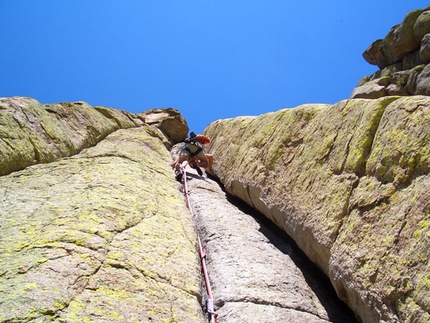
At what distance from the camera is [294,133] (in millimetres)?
11555

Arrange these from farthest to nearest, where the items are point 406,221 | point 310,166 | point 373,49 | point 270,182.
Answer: point 373,49 → point 270,182 → point 310,166 → point 406,221

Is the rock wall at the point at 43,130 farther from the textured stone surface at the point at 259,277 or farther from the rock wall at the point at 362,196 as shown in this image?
the rock wall at the point at 362,196

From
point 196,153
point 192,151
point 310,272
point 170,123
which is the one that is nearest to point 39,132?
point 192,151

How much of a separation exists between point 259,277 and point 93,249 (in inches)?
150

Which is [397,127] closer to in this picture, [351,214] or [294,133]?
[351,214]

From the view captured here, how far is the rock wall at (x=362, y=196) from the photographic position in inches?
219

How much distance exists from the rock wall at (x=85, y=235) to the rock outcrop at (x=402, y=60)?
26.1m

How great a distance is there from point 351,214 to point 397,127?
6.45ft

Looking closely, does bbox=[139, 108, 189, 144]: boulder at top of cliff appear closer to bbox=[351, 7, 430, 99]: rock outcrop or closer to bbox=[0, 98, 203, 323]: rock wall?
bbox=[0, 98, 203, 323]: rock wall

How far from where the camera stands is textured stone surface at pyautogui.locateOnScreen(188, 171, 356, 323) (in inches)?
285

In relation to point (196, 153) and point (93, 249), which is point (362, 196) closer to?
point (93, 249)

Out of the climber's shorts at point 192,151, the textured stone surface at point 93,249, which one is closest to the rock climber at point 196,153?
the climber's shorts at point 192,151

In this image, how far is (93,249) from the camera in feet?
22.4

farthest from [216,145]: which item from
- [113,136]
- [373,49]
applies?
[373,49]
